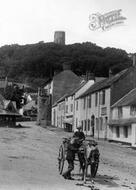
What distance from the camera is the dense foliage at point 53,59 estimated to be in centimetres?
10525

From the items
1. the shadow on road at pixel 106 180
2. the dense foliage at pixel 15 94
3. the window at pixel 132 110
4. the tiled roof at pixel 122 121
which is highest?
the dense foliage at pixel 15 94

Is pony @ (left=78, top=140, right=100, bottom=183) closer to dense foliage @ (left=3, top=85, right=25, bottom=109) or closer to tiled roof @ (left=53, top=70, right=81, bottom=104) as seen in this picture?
tiled roof @ (left=53, top=70, right=81, bottom=104)

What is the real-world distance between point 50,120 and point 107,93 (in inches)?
1741

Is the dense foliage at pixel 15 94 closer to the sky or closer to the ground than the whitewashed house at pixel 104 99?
closer to the sky

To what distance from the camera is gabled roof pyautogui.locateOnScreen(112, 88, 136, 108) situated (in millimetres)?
47656

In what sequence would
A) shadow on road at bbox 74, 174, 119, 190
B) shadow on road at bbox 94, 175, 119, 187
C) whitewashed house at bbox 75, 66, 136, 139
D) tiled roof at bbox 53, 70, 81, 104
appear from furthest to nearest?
tiled roof at bbox 53, 70, 81, 104 < whitewashed house at bbox 75, 66, 136, 139 < shadow on road at bbox 94, 175, 119, 187 < shadow on road at bbox 74, 174, 119, 190

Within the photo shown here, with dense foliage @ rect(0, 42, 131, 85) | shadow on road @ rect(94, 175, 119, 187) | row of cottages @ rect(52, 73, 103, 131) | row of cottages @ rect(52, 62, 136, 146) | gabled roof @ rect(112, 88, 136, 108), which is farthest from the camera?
dense foliage @ rect(0, 42, 131, 85)

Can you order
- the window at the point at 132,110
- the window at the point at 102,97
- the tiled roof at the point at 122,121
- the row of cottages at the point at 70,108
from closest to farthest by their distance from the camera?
the tiled roof at the point at 122,121 < the window at the point at 132,110 < the window at the point at 102,97 < the row of cottages at the point at 70,108

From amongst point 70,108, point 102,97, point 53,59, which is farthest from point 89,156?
point 53,59

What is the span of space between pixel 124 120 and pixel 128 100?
10.8ft

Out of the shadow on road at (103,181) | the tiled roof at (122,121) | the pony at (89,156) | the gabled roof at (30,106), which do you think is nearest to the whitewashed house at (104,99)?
the tiled roof at (122,121)

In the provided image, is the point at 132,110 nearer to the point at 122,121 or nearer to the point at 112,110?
the point at 122,121

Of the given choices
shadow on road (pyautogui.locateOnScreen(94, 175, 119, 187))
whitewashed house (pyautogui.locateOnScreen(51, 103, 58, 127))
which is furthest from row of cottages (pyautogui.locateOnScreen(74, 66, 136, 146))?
whitewashed house (pyautogui.locateOnScreen(51, 103, 58, 127))

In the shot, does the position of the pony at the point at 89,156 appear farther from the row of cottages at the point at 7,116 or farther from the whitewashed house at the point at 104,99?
the row of cottages at the point at 7,116
